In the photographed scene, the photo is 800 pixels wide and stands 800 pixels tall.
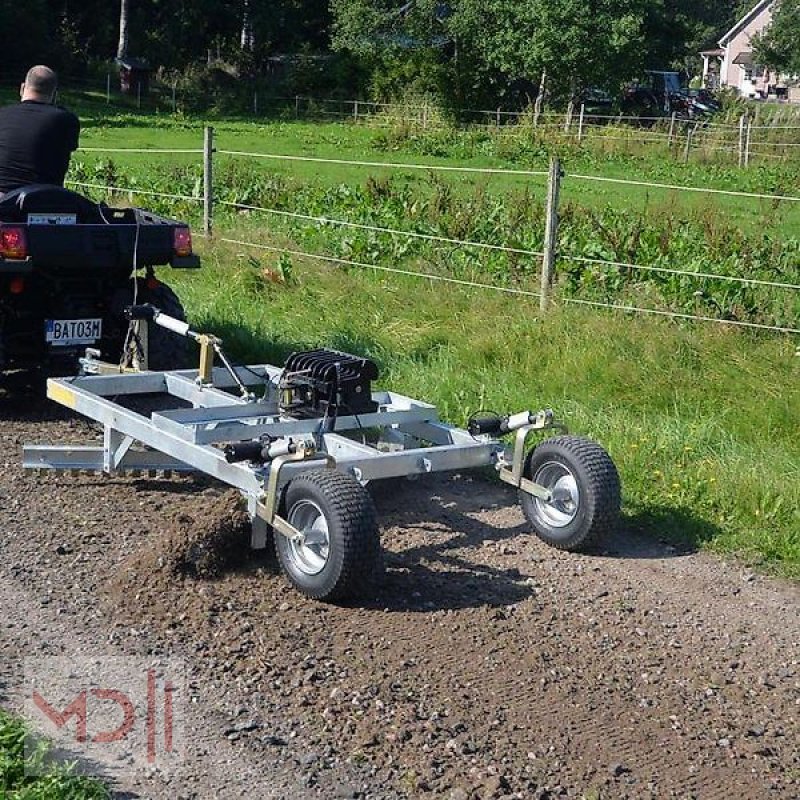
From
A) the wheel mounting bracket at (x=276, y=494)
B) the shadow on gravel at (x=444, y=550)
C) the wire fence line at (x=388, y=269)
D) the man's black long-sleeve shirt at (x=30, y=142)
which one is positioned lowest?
the shadow on gravel at (x=444, y=550)

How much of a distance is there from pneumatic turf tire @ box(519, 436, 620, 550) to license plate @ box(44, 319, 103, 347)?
10.5 ft

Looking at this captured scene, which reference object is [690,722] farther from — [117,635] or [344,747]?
[117,635]

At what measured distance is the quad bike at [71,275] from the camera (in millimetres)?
8016

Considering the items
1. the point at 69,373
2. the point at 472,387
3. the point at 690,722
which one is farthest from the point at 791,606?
the point at 69,373

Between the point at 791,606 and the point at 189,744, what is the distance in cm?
275

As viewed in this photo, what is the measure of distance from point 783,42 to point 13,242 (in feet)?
242

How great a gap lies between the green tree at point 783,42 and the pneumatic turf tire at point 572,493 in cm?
6952

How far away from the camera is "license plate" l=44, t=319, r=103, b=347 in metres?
8.25

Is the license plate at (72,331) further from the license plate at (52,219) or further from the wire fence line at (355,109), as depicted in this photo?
the wire fence line at (355,109)

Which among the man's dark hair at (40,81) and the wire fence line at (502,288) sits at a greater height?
the man's dark hair at (40,81)

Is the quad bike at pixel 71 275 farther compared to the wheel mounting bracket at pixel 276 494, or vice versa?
the quad bike at pixel 71 275

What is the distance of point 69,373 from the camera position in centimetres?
861

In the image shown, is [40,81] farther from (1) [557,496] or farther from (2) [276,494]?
(1) [557,496]

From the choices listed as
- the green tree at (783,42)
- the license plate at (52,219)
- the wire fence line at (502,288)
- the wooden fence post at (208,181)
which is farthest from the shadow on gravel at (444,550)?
the green tree at (783,42)
